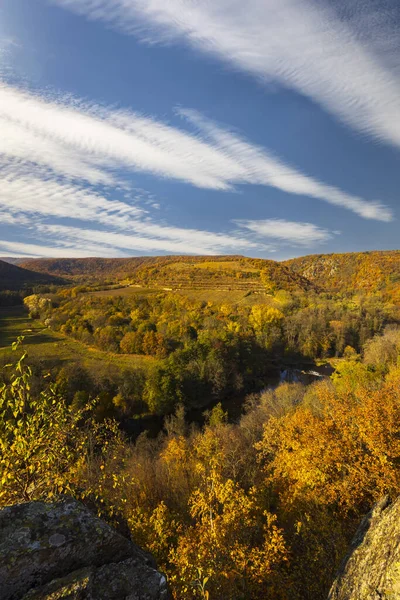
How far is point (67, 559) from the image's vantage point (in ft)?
14.3

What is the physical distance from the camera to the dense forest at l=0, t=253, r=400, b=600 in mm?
8539

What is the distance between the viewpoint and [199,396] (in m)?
48.2

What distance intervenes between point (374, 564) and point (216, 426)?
27.8 m

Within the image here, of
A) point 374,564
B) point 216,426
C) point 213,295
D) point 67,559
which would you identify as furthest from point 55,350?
point 213,295

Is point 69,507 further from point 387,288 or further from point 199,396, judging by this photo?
point 387,288

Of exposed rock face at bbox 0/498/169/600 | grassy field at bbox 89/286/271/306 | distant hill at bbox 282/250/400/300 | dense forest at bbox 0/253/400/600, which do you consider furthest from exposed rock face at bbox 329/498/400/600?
distant hill at bbox 282/250/400/300

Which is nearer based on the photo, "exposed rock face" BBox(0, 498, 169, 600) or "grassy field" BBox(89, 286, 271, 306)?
"exposed rock face" BBox(0, 498, 169, 600)

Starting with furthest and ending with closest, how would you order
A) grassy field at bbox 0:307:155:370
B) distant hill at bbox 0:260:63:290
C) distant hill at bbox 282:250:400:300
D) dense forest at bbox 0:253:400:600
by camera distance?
distant hill at bbox 282:250:400:300, distant hill at bbox 0:260:63:290, grassy field at bbox 0:307:155:370, dense forest at bbox 0:253:400:600

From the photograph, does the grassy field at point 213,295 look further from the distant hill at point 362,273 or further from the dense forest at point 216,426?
the distant hill at point 362,273

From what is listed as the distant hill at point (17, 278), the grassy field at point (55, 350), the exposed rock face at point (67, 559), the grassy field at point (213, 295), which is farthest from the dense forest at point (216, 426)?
the distant hill at point (17, 278)

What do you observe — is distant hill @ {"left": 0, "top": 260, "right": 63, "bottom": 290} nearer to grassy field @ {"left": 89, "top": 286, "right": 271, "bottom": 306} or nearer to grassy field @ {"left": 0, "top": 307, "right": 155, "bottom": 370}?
grassy field @ {"left": 89, "top": 286, "right": 271, "bottom": 306}

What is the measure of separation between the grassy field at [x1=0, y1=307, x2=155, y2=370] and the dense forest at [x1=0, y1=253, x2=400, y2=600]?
842 mm

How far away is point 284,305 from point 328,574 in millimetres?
90849

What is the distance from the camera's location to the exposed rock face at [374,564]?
5043 millimetres
